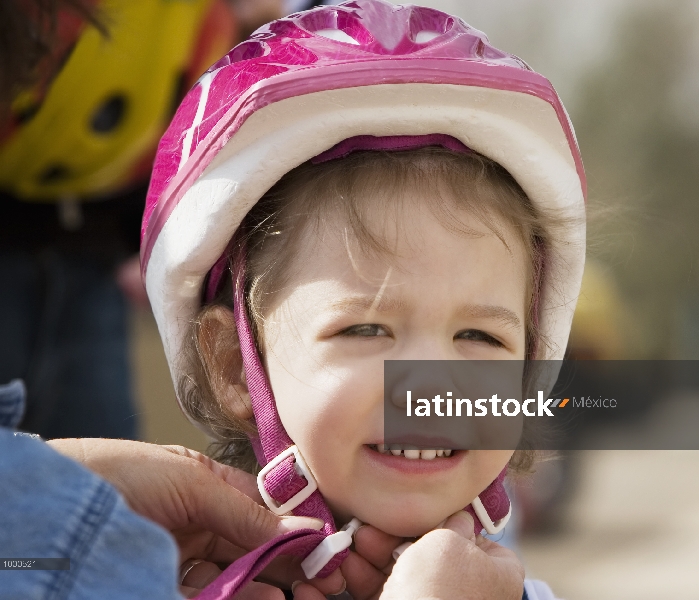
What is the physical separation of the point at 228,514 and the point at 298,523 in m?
0.13

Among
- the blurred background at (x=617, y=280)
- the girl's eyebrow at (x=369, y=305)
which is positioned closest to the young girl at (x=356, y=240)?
the girl's eyebrow at (x=369, y=305)

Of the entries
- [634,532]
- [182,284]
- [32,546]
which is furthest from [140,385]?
[634,532]

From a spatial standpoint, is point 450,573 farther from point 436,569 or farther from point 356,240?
point 356,240

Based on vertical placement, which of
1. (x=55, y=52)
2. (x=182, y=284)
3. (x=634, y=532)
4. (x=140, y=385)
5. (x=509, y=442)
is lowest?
(x=634, y=532)

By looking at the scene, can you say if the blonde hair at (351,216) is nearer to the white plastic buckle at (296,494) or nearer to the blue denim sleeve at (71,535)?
the white plastic buckle at (296,494)

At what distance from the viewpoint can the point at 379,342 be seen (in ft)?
5.24

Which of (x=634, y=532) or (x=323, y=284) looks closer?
(x=323, y=284)

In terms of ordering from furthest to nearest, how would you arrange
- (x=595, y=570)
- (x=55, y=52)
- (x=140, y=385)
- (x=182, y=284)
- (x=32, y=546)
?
1. (x=595, y=570)
2. (x=140, y=385)
3. (x=55, y=52)
4. (x=182, y=284)
5. (x=32, y=546)

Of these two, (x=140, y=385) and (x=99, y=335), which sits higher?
(x=99, y=335)

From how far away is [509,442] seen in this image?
1693mm

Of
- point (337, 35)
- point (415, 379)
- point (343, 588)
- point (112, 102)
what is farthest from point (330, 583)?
point (112, 102)

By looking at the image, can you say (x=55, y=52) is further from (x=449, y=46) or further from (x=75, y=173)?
(x=449, y=46)

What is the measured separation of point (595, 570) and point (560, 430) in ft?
9.25

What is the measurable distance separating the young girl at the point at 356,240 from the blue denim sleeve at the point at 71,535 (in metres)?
0.42
